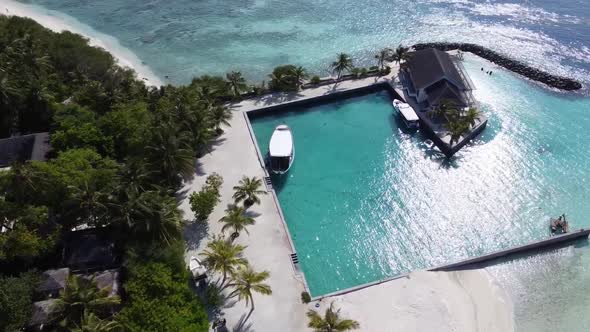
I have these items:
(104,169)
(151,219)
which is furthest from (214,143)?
(151,219)

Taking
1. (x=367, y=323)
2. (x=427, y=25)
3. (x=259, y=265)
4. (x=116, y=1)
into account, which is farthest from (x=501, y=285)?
(x=116, y=1)

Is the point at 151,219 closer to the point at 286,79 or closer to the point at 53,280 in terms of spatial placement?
the point at 53,280

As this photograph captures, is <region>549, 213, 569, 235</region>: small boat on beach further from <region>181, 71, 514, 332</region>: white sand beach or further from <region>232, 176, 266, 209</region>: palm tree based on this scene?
<region>232, 176, 266, 209</region>: palm tree

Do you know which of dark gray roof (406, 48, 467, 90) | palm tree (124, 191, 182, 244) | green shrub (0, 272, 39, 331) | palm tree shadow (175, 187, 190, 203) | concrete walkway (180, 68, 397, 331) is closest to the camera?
green shrub (0, 272, 39, 331)

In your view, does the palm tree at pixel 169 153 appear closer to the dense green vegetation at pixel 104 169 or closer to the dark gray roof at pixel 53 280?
the dense green vegetation at pixel 104 169

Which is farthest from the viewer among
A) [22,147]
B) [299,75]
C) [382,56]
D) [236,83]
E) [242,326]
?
[382,56]

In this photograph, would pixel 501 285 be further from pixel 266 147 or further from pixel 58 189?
pixel 58 189

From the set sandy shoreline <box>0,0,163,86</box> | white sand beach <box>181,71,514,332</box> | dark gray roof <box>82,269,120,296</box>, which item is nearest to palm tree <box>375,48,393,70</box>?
white sand beach <box>181,71,514,332</box>
